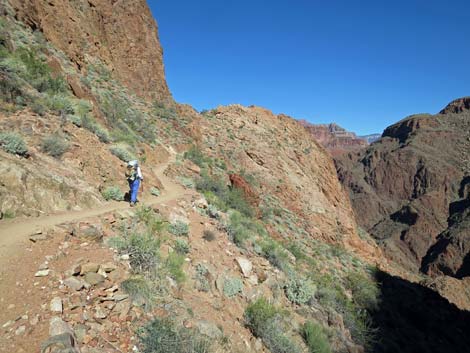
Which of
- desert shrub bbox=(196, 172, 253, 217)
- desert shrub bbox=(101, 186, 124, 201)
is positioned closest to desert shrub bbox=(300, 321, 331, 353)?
desert shrub bbox=(101, 186, 124, 201)

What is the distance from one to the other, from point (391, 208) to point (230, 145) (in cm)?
9874

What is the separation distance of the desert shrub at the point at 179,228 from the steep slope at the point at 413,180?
233 ft

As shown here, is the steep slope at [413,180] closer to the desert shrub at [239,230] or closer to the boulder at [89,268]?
the desert shrub at [239,230]

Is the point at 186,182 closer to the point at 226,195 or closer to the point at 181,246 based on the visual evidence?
the point at 226,195

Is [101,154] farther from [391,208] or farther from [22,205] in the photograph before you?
[391,208]

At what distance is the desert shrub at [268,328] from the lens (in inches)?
243

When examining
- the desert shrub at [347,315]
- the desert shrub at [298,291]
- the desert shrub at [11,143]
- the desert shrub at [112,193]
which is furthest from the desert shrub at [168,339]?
the desert shrub at [347,315]

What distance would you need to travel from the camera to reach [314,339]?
7230 millimetres

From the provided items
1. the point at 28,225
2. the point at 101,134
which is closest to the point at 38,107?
→ the point at 101,134

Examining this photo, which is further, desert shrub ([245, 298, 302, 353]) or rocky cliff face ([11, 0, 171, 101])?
rocky cliff face ([11, 0, 171, 101])

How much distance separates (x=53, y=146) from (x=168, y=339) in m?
6.34

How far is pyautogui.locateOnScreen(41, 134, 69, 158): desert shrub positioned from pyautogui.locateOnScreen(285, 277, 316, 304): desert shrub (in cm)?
759

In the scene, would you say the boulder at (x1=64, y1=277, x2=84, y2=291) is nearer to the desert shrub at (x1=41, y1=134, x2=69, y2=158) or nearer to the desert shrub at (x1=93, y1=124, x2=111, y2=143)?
the desert shrub at (x1=41, y1=134, x2=69, y2=158)

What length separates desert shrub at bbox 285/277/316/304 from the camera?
9.04 metres
